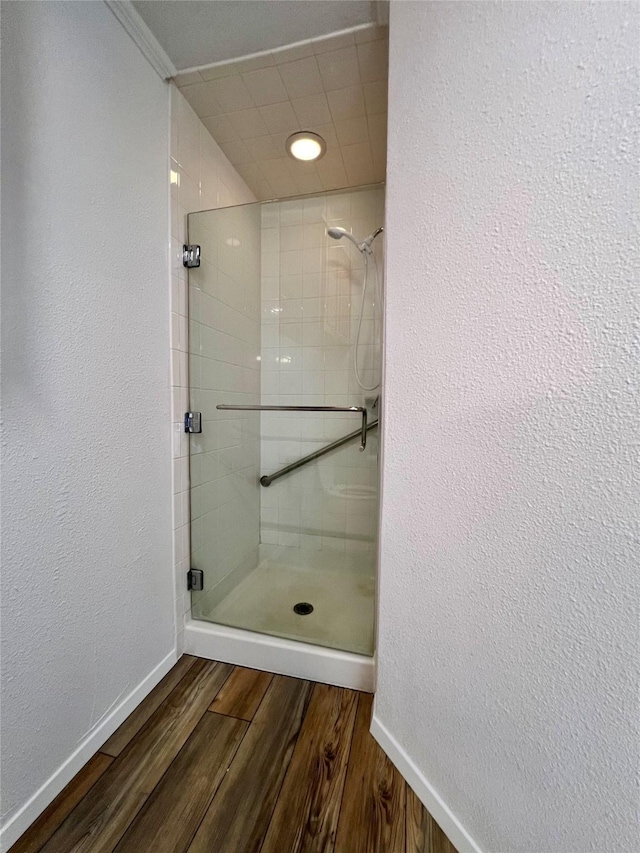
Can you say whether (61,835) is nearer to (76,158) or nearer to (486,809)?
(486,809)

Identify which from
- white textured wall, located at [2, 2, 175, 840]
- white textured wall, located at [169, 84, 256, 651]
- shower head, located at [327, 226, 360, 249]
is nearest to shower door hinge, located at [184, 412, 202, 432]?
white textured wall, located at [169, 84, 256, 651]

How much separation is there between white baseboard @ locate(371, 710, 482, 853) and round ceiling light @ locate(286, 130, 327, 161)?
214cm

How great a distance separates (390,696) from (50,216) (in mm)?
1468

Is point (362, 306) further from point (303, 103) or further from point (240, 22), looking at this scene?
point (240, 22)

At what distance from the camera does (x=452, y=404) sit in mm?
671

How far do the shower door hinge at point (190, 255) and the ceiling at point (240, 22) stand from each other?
572 millimetres

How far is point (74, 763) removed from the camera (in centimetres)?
81

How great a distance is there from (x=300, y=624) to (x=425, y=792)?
24.9 inches

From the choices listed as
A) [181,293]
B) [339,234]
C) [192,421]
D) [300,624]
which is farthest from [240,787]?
[339,234]

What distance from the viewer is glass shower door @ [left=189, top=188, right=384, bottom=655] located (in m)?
1.34

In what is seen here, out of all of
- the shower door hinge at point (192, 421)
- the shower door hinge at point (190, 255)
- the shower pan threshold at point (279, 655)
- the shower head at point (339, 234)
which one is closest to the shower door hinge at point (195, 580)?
the shower pan threshold at point (279, 655)

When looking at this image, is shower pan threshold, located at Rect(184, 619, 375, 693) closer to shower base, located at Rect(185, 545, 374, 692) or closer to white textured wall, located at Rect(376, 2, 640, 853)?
shower base, located at Rect(185, 545, 374, 692)

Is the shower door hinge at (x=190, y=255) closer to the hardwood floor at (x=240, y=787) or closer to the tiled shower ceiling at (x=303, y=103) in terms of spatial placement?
the tiled shower ceiling at (x=303, y=103)

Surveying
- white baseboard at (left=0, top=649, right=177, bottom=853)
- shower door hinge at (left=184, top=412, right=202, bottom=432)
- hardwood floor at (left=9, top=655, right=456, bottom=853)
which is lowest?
hardwood floor at (left=9, top=655, right=456, bottom=853)
